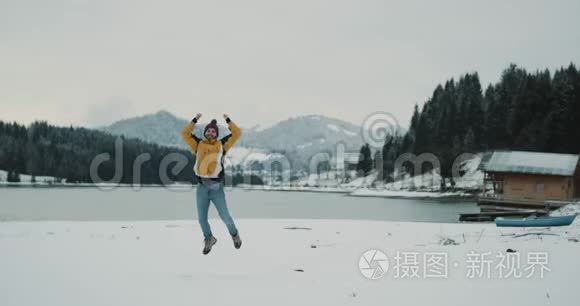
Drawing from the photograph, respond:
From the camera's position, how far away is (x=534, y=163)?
44.2 metres

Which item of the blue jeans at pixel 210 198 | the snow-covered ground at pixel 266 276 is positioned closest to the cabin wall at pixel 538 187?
the snow-covered ground at pixel 266 276

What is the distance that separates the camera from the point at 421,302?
5328mm

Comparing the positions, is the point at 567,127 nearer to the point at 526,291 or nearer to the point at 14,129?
the point at 526,291

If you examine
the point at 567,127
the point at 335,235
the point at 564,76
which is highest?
the point at 564,76

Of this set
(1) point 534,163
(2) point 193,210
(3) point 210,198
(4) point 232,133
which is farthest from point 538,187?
(3) point 210,198

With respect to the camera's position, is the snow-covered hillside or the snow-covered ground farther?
the snow-covered hillside

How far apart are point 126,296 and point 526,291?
15.7 feet

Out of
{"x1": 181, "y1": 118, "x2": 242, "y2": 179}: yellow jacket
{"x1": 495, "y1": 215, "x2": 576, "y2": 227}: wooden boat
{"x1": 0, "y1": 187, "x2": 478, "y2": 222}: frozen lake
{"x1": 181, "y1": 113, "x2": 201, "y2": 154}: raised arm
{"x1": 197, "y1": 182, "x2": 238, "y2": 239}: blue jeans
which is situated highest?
{"x1": 181, "y1": 113, "x2": 201, "y2": 154}: raised arm

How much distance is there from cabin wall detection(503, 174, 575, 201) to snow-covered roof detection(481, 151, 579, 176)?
1.05 m

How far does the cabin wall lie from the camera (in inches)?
1713

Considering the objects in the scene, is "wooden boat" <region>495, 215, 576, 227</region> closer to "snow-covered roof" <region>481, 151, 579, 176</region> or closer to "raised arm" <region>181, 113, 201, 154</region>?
"raised arm" <region>181, 113, 201, 154</region>

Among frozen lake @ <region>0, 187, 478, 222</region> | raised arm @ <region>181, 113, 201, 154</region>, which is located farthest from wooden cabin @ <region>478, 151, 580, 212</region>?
raised arm @ <region>181, 113, 201, 154</region>

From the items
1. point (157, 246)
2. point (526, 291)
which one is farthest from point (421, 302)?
point (157, 246)

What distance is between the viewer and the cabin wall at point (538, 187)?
4350cm
